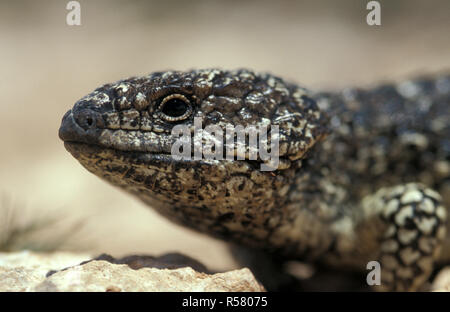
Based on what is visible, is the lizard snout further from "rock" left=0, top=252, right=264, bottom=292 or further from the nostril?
"rock" left=0, top=252, right=264, bottom=292

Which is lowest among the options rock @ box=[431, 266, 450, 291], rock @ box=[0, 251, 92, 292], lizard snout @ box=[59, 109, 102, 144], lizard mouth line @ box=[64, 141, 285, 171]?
rock @ box=[431, 266, 450, 291]

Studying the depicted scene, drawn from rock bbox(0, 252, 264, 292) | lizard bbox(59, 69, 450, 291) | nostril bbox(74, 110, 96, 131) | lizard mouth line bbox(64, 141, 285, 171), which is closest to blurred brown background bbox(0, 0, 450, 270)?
lizard bbox(59, 69, 450, 291)

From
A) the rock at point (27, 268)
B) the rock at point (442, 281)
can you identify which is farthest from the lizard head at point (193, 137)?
the rock at point (442, 281)

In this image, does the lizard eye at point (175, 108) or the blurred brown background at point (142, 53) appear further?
the blurred brown background at point (142, 53)

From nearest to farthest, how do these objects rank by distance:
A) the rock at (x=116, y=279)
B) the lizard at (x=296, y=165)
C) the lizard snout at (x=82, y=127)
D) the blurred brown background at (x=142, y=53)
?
1. the rock at (x=116, y=279)
2. the lizard snout at (x=82, y=127)
3. the lizard at (x=296, y=165)
4. the blurred brown background at (x=142, y=53)

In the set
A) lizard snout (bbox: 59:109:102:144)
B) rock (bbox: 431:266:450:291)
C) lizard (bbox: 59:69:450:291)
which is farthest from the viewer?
rock (bbox: 431:266:450:291)

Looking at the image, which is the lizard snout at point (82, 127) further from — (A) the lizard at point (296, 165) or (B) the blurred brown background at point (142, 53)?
(B) the blurred brown background at point (142, 53)

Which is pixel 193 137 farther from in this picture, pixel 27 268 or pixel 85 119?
pixel 27 268
